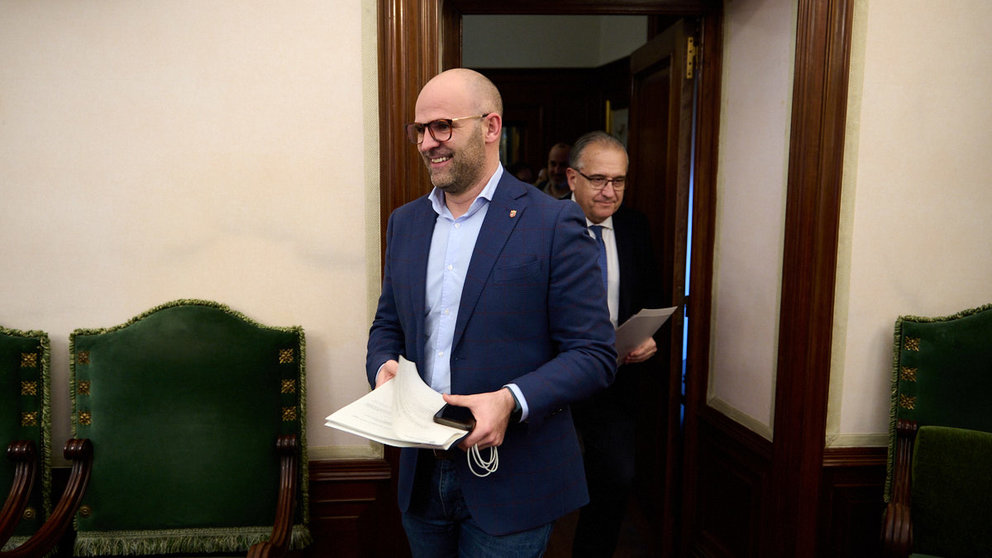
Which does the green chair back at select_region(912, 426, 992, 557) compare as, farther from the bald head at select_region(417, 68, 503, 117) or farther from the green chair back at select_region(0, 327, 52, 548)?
the green chair back at select_region(0, 327, 52, 548)

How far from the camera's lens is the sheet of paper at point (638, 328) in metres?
2.04

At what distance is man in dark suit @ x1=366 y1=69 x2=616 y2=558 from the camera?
1443 millimetres

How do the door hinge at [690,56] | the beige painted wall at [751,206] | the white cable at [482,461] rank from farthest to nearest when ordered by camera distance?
the door hinge at [690,56] → the beige painted wall at [751,206] → the white cable at [482,461]

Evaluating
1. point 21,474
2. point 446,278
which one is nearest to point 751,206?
point 446,278

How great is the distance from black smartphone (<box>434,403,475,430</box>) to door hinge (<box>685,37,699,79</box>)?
5.64ft

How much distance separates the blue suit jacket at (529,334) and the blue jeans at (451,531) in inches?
1.9

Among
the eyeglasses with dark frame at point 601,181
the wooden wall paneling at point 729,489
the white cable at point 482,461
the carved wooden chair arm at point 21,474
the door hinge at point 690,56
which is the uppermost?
the door hinge at point 690,56

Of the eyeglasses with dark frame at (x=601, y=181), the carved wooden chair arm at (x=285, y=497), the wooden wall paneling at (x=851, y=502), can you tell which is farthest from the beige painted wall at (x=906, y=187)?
the carved wooden chair arm at (x=285, y=497)

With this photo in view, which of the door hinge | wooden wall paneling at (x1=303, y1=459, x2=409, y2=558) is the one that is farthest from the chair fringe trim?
the door hinge

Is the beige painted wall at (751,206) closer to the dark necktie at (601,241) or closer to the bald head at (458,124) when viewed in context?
the dark necktie at (601,241)

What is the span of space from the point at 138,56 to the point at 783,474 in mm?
2335

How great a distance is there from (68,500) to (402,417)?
1281mm

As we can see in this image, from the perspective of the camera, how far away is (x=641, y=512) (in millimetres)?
3309

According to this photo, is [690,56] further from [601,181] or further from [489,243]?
[489,243]
